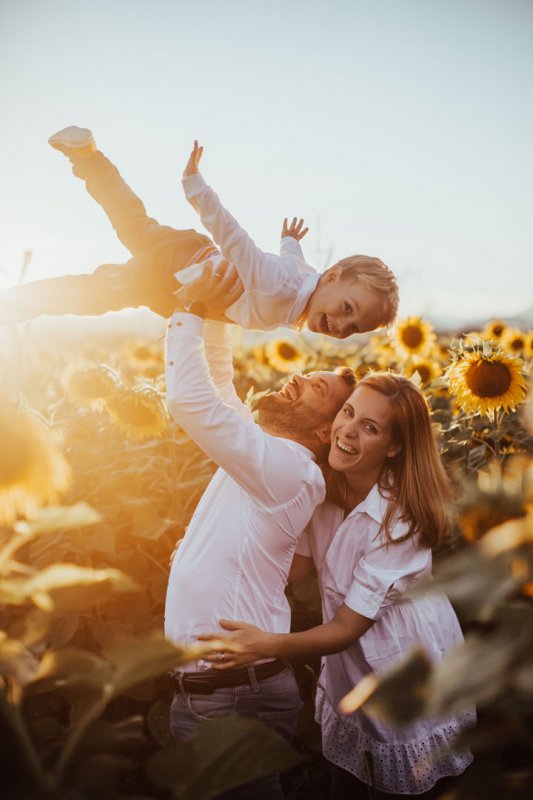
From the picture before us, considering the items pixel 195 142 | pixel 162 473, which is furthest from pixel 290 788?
pixel 195 142

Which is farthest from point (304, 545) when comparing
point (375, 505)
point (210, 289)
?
point (210, 289)

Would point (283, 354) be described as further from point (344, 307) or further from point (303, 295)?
point (344, 307)

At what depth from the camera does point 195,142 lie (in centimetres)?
313

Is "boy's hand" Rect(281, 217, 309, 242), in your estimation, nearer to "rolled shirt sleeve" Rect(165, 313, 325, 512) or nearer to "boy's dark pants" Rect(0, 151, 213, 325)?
"boy's dark pants" Rect(0, 151, 213, 325)

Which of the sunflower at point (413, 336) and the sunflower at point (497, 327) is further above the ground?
the sunflower at point (413, 336)

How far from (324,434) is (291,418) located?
15cm

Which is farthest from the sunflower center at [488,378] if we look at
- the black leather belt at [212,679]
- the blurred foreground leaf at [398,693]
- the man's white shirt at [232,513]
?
the blurred foreground leaf at [398,693]

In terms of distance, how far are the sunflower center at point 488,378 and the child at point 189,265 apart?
0.61 m

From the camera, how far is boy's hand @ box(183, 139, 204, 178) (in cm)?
313

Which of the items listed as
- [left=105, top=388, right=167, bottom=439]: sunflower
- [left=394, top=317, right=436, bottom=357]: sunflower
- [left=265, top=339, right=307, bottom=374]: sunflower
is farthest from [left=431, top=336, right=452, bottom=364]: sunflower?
[left=105, top=388, right=167, bottom=439]: sunflower

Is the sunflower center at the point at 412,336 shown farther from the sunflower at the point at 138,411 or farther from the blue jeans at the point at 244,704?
the blue jeans at the point at 244,704

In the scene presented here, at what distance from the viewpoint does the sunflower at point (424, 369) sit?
445 cm

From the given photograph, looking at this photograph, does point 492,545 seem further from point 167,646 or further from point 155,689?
point 155,689

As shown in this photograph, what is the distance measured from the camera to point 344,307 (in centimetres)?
346
